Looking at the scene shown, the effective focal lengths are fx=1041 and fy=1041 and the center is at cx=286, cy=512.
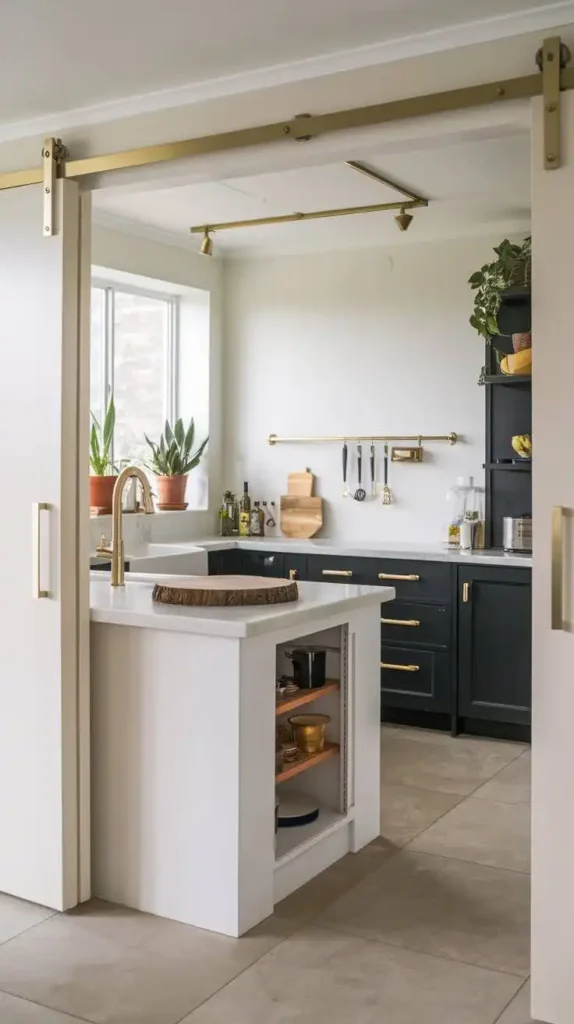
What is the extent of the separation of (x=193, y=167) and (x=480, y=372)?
2.82 metres

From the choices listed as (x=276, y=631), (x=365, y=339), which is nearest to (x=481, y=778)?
(x=276, y=631)

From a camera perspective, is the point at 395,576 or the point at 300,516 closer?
the point at 395,576

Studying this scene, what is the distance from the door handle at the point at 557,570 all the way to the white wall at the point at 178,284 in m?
3.07

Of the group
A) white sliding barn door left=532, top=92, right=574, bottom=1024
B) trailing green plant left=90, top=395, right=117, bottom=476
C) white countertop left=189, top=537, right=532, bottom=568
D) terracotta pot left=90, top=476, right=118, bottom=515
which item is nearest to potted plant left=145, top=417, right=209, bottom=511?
white countertop left=189, top=537, right=532, bottom=568

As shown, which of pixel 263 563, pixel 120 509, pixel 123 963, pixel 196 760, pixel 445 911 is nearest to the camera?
pixel 123 963

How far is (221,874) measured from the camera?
284 centimetres

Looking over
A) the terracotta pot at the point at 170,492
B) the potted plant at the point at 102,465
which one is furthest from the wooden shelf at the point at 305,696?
the terracotta pot at the point at 170,492

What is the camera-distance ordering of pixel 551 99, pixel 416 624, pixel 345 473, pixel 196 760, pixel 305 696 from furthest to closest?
1. pixel 345 473
2. pixel 416 624
3. pixel 305 696
4. pixel 196 760
5. pixel 551 99

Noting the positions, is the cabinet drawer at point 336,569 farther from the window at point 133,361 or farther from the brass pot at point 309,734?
the brass pot at point 309,734

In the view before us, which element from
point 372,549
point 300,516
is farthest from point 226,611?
point 300,516

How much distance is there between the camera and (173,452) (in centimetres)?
570

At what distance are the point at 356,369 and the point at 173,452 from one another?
3.64 ft

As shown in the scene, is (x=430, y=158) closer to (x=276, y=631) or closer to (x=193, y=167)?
(x=193, y=167)

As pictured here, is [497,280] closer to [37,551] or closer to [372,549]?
[372,549]
